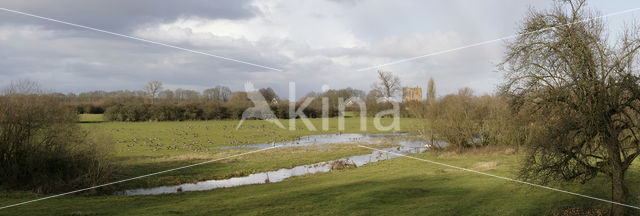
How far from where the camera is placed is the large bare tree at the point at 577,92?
1095cm

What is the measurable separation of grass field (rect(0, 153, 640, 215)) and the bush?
2525 mm

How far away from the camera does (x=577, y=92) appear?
11.3m

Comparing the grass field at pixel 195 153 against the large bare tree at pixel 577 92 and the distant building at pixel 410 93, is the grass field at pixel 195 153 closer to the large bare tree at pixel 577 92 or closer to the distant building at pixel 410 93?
the distant building at pixel 410 93

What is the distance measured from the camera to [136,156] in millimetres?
31641

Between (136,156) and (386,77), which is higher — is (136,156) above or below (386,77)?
below

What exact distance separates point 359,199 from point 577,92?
8.76m

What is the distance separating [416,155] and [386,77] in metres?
25.0

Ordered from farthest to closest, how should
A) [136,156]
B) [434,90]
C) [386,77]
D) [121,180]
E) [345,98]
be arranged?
[345,98] → [386,77] → [434,90] → [136,156] → [121,180]

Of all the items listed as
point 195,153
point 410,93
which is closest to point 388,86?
point 410,93

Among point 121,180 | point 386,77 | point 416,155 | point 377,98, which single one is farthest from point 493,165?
point 377,98

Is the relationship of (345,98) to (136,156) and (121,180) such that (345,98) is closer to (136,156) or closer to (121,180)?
(136,156)

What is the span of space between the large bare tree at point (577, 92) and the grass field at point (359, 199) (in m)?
2.77

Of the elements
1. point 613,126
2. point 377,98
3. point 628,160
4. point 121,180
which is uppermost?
point 377,98

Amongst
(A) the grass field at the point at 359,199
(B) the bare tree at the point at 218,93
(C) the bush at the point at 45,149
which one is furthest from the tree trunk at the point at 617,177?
(B) the bare tree at the point at 218,93
